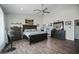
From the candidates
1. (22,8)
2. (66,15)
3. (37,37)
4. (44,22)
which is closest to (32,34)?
(37,37)

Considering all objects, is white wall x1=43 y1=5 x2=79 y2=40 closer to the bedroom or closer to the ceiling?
the bedroom

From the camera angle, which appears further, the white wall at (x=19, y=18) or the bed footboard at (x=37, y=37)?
the bed footboard at (x=37, y=37)

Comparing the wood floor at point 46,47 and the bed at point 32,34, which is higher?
the bed at point 32,34

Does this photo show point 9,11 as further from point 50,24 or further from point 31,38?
point 50,24

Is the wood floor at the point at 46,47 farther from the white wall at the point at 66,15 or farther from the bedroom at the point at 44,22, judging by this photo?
the white wall at the point at 66,15

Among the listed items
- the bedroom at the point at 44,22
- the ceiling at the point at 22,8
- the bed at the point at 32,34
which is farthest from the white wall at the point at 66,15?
the bed at the point at 32,34

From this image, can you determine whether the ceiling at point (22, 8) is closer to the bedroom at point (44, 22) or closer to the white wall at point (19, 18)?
the bedroom at point (44, 22)

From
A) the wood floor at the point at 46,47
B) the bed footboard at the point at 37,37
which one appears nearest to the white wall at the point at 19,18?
the bed footboard at the point at 37,37

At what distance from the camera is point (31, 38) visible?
8.57 feet

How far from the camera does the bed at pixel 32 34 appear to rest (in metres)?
2.53

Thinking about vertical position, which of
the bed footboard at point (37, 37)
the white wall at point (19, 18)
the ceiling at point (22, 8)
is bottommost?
the bed footboard at point (37, 37)

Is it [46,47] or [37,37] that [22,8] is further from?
[46,47]

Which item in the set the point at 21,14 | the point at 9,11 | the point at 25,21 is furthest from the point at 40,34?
the point at 9,11

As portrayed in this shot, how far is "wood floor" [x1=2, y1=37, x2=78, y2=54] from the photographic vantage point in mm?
2305
